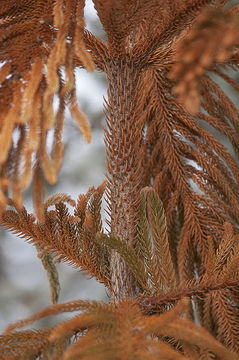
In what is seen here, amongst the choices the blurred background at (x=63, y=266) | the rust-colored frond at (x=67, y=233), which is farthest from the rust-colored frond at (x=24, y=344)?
the blurred background at (x=63, y=266)

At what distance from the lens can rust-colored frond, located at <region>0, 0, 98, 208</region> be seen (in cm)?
40

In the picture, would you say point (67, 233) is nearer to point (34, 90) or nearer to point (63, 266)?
point (34, 90)

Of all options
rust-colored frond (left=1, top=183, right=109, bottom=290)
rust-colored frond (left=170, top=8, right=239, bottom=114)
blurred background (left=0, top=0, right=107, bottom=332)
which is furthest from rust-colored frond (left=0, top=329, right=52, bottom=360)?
blurred background (left=0, top=0, right=107, bottom=332)

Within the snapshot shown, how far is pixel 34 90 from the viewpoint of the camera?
0.41m

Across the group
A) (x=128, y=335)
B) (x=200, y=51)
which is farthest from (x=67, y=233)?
(x=200, y=51)

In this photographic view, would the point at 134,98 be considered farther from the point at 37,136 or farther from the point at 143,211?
the point at 37,136

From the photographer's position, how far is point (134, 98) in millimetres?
692

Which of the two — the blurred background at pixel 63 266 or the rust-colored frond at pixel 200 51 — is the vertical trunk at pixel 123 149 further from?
the blurred background at pixel 63 266

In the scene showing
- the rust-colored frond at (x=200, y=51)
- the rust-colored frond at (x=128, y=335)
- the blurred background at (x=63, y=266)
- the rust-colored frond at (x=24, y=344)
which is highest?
the blurred background at (x=63, y=266)

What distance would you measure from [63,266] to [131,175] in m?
1.71

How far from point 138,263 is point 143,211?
0.09m

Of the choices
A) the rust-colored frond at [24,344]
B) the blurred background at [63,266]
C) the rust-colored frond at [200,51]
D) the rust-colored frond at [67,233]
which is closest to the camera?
the rust-colored frond at [200,51]

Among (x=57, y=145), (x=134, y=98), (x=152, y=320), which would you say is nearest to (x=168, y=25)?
(x=134, y=98)

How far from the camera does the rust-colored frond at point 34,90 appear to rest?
0.40 meters
